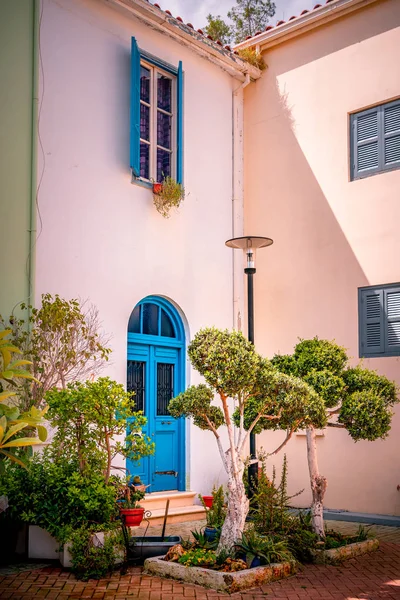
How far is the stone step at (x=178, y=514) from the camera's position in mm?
8930

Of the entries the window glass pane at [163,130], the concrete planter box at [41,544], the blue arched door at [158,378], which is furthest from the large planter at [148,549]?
the window glass pane at [163,130]

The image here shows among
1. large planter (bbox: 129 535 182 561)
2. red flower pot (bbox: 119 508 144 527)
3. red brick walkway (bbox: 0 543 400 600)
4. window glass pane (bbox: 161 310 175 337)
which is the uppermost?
window glass pane (bbox: 161 310 175 337)

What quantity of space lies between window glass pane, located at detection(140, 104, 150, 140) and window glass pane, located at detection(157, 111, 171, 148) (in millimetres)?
236

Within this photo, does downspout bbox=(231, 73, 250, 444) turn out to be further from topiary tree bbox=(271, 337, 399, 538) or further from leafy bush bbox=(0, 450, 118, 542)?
leafy bush bbox=(0, 450, 118, 542)

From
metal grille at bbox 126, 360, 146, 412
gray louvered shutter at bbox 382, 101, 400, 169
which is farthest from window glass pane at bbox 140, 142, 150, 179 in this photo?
gray louvered shutter at bbox 382, 101, 400, 169

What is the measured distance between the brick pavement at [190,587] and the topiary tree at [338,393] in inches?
35.2

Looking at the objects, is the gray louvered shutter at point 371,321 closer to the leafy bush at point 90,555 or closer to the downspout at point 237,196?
the downspout at point 237,196

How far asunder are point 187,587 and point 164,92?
24.3 ft

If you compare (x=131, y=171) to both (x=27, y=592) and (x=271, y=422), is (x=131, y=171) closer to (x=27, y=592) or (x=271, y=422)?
(x=271, y=422)

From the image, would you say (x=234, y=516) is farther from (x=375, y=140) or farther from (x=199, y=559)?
(x=375, y=140)

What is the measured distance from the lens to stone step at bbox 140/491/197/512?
9.31 metres

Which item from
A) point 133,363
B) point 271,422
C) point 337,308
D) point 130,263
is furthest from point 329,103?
point 271,422

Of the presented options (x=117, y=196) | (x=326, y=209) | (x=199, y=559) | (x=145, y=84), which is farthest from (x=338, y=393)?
(x=145, y=84)

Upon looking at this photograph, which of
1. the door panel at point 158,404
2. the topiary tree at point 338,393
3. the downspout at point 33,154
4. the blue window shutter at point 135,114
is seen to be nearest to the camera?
the topiary tree at point 338,393
